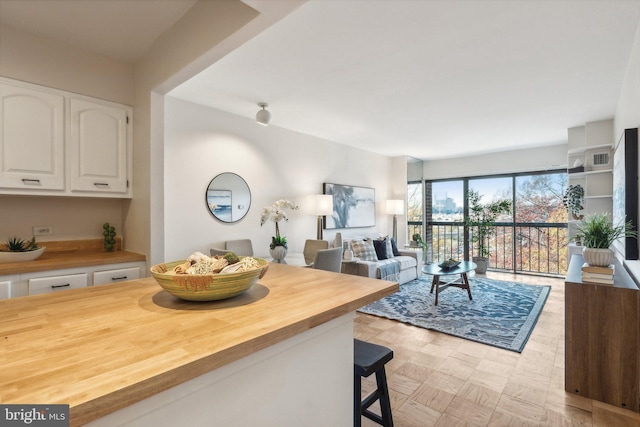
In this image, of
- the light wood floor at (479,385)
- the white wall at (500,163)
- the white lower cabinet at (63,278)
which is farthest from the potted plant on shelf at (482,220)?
the white lower cabinet at (63,278)

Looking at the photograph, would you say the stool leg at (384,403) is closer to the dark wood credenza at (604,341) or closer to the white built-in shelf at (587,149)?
the dark wood credenza at (604,341)

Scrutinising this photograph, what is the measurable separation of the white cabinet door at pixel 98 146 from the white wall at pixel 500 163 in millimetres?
6040

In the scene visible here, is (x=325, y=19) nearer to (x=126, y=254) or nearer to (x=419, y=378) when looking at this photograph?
(x=126, y=254)

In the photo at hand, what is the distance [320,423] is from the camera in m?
1.06

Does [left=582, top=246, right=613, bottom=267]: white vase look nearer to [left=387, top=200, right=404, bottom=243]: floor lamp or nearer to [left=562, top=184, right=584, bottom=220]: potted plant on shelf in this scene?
[left=562, top=184, right=584, bottom=220]: potted plant on shelf

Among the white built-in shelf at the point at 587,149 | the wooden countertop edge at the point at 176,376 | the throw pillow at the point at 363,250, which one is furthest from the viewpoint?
the throw pillow at the point at 363,250

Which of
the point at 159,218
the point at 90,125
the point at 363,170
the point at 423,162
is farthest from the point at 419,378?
the point at 423,162

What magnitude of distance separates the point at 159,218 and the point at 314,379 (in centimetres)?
205

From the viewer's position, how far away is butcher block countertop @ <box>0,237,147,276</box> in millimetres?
1990

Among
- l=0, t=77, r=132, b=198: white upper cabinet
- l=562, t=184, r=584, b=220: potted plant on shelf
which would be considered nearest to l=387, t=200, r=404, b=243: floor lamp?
l=562, t=184, r=584, b=220: potted plant on shelf

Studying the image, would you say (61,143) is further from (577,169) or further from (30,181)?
(577,169)

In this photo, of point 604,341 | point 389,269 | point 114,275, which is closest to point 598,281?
point 604,341

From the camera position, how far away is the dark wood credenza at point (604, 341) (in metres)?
1.96

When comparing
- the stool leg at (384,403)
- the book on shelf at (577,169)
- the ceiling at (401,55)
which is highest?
the ceiling at (401,55)
